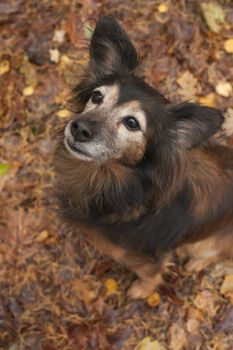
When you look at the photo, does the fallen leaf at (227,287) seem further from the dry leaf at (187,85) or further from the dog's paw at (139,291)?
the dry leaf at (187,85)

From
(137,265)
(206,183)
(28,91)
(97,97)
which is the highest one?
(97,97)

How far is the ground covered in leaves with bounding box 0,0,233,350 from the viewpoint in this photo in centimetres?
412

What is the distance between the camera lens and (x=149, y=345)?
4082mm

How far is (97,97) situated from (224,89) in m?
2.12

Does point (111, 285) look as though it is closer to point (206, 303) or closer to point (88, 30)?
point (206, 303)

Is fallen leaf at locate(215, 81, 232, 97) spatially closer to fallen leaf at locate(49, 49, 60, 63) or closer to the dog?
the dog

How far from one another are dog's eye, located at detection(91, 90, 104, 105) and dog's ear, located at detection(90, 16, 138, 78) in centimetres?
17

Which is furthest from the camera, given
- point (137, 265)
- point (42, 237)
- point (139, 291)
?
point (42, 237)

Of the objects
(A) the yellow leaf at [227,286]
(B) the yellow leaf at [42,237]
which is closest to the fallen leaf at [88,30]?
(B) the yellow leaf at [42,237]

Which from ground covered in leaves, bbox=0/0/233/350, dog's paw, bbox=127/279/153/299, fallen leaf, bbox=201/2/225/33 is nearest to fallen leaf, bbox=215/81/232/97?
ground covered in leaves, bbox=0/0/233/350

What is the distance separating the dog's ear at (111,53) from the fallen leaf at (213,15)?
217cm

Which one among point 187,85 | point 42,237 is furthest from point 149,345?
point 187,85

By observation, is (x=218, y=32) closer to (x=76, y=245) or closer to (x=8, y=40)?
(x=8, y=40)

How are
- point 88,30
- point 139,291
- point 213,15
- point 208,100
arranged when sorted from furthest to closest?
1. point 213,15
2. point 208,100
3. point 139,291
4. point 88,30
